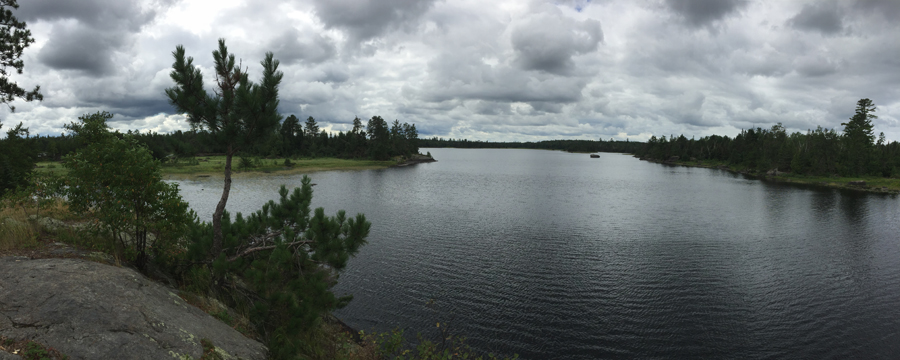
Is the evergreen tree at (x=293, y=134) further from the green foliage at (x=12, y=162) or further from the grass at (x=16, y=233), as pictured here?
the grass at (x=16, y=233)

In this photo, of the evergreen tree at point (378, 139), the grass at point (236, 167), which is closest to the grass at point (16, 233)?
the grass at point (236, 167)

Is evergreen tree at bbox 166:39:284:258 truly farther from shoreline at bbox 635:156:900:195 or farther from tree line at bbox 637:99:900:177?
tree line at bbox 637:99:900:177

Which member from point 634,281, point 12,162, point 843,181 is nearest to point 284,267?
point 634,281

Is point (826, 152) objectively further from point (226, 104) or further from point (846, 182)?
point (226, 104)

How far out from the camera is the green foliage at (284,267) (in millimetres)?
12633

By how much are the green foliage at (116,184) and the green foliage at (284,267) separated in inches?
102

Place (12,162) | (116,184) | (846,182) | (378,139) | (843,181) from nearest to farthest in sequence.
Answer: (116,184) < (12,162) < (846,182) < (843,181) < (378,139)

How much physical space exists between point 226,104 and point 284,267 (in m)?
6.26

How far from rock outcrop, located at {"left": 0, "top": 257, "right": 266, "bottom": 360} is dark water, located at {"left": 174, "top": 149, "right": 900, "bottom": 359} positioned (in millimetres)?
10188

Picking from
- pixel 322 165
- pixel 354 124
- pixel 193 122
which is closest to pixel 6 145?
pixel 193 122

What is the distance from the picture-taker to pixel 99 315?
8.78 metres

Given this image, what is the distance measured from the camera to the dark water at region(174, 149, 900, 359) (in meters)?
18.6

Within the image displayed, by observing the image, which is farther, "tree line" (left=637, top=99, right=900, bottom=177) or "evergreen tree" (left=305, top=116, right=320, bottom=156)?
"evergreen tree" (left=305, top=116, right=320, bottom=156)

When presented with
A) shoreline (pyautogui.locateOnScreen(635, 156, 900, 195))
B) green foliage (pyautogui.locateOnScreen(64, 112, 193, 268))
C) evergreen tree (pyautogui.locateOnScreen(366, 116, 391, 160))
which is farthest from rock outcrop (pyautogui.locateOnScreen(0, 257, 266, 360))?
evergreen tree (pyautogui.locateOnScreen(366, 116, 391, 160))
